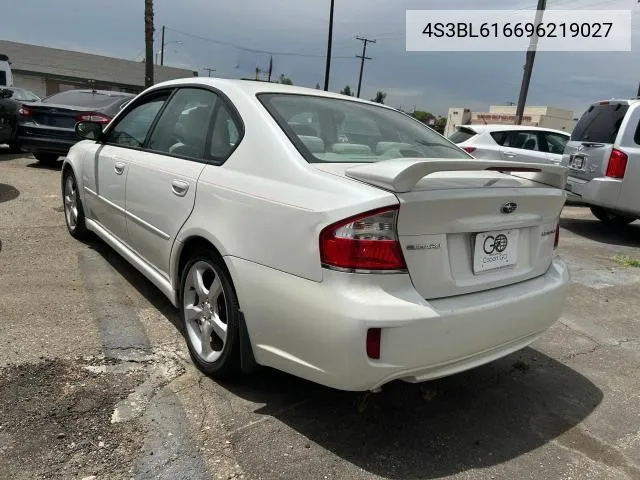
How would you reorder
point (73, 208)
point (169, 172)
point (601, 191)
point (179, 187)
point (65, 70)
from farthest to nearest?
point (65, 70), point (601, 191), point (73, 208), point (169, 172), point (179, 187)

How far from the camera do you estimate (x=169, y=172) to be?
124 inches

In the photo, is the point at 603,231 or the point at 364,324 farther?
the point at 603,231

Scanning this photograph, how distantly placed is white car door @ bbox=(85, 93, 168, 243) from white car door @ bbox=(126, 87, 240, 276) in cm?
17

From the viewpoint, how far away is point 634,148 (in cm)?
699

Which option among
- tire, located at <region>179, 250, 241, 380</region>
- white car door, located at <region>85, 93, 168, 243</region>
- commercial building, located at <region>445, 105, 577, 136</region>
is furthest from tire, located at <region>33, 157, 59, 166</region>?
commercial building, located at <region>445, 105, 577, 136</region>

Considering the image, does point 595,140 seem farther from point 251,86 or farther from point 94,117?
point 94,117

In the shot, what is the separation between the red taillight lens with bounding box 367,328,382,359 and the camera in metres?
2.06

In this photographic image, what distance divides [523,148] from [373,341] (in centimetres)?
836

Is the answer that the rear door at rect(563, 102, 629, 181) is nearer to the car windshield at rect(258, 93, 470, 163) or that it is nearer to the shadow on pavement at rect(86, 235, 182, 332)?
the car windshield at rect(258, 93, 470, 163)

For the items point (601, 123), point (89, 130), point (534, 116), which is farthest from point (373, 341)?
point (534, 116)

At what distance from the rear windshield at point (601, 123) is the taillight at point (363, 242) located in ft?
20.7

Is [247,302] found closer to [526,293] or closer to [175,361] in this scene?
[175,361]

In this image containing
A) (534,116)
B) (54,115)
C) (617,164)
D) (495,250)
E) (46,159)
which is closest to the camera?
(495,250)

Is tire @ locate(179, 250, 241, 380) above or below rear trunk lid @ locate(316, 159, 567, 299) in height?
below
